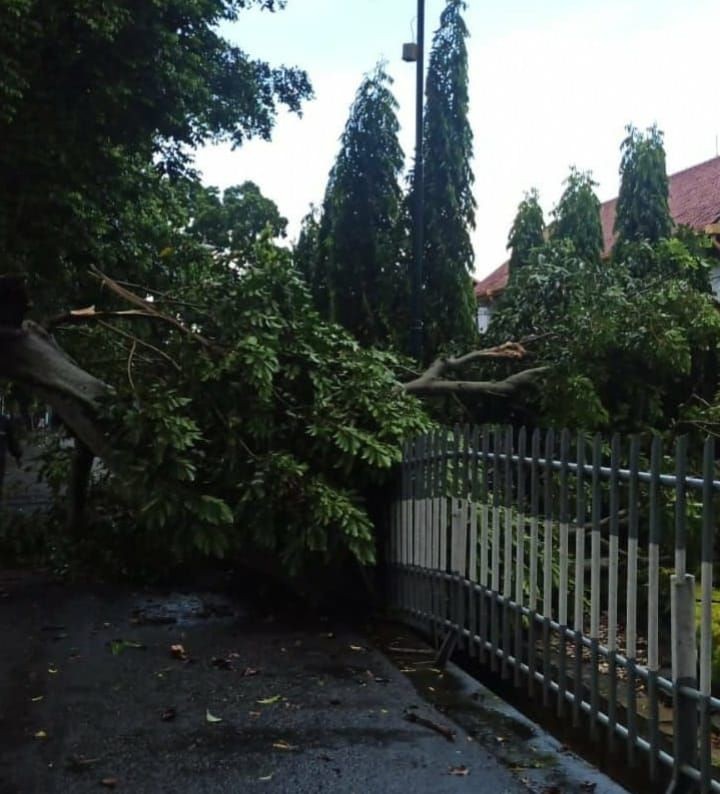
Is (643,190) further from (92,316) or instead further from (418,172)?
(92,316)

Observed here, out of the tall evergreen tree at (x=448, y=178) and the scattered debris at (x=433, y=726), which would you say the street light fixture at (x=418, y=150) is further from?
the scattered debris at (x=433, y=726)

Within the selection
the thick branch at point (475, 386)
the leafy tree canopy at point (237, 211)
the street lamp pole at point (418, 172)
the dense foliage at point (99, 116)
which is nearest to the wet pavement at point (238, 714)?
the thick branch at point (475, 386)

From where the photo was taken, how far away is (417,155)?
32.4 ft

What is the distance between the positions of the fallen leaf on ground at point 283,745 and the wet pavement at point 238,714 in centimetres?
1

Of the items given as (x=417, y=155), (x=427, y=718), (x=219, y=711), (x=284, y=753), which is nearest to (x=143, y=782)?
(x=284, y=753)

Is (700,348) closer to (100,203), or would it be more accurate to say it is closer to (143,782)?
(143,782)

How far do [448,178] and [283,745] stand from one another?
957 centimetres

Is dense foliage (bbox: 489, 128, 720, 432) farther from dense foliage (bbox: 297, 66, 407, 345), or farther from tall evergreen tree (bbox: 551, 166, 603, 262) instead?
tall evergreen tree (bbox: 551, 166, 603, 262)

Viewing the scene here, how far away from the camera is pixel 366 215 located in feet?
40.4

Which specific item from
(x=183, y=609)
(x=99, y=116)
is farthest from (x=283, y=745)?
(x=99, y=116)

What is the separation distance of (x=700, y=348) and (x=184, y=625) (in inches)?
189

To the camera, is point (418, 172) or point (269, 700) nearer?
point (269, 700)

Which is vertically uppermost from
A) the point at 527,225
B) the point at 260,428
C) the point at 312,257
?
the point at 527,225

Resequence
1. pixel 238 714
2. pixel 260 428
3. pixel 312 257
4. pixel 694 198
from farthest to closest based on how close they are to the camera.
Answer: pixel 694 198 < pixel 312 257 < pixel 260 428 < pixel 238 714
